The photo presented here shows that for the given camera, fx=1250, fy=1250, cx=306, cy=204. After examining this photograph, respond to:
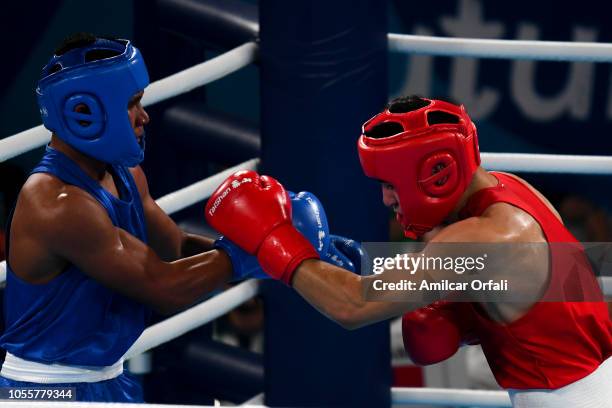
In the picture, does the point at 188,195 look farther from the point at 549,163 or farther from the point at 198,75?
the point at 549,163

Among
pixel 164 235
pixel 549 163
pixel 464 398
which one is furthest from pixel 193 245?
pixel 549 163

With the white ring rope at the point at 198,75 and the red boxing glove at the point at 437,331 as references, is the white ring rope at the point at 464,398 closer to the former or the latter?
the red boxing glove at the point at 437,331

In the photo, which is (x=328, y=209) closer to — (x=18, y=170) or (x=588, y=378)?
(x=588, y=378)

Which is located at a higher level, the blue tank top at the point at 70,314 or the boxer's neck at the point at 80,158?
the boxer's neck at the point at 80,158

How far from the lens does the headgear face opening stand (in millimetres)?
2105

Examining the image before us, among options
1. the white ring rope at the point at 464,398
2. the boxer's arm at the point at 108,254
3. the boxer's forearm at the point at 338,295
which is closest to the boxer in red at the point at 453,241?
the boxer's forearm at the point at 338,295

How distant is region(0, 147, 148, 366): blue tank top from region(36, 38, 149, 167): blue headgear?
0.06 m

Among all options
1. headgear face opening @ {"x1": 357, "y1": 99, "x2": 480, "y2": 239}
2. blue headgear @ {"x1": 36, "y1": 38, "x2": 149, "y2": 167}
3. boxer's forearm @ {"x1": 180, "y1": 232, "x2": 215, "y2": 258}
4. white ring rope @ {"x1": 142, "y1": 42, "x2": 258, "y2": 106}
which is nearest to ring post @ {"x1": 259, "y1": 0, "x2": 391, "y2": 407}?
white ring rope @ {"x1": 142, "y1": 42, "x2": 258, "y2": 106}

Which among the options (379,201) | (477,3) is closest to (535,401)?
(379,201)

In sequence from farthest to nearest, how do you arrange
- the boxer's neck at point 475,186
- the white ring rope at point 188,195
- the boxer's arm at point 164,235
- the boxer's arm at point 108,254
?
the white ring rope at point 188,195 → the boxer's arm at point 164,235 → the boxer's neck at point 475,186 → the boxer's arm at point 108,254

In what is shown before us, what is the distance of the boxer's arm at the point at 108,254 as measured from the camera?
203cm

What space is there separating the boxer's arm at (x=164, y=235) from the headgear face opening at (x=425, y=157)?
16.7 inches

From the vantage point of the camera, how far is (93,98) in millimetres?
2064

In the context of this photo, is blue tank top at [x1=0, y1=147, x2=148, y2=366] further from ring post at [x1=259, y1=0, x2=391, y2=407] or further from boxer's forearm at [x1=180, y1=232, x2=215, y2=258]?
ring post at [x1=259, y1=0, x2=391, y2=407]
